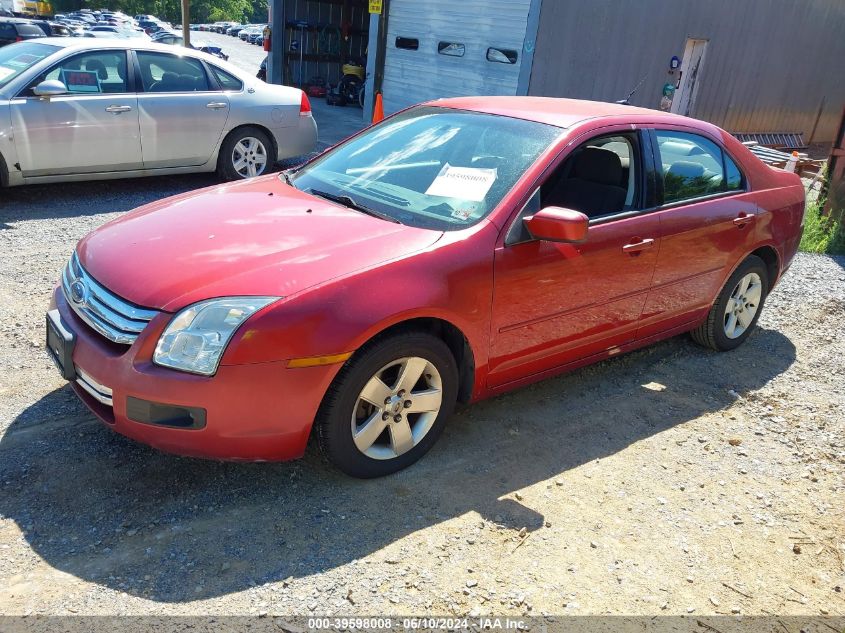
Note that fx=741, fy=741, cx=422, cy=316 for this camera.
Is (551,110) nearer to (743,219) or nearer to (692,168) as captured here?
(692,168)

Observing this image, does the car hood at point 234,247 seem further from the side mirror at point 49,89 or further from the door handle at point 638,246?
the side mirror at point 49,89

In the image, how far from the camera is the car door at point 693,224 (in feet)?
14.1

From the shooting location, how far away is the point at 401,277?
3164 millimetres

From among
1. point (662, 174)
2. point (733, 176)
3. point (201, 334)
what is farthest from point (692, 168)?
point (201, 334)

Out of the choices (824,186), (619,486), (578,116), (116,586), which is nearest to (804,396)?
(619,486)

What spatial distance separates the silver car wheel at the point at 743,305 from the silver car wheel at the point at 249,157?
552 cm

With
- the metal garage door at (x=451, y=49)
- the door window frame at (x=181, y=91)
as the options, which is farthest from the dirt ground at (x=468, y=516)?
the metal garage door at (x=451, y=49)

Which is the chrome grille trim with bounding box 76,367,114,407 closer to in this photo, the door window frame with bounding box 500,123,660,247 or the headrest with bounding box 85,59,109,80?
the door window frame with bounding box 500,123,660,247

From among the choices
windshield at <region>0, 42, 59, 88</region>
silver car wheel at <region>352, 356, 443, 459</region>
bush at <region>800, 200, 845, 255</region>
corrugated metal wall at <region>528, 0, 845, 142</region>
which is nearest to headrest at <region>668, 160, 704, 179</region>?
silver car wheel at <region>352, 356, 443, 459</region>

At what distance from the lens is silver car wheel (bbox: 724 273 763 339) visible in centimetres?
508

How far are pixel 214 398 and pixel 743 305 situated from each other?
384 centimetres

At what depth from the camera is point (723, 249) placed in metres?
4.68

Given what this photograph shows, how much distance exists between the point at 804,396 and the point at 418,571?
3117mm

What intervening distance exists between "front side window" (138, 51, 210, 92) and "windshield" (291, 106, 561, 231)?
4158mm
